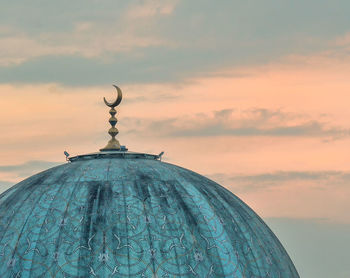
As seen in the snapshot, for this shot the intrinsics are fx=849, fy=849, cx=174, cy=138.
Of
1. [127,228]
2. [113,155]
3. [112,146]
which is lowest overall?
[127,228]

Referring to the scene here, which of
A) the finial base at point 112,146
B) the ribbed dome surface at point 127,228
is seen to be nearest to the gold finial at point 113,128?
the finial base at point 112,146

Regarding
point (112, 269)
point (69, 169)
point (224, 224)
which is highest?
point (69, 169)

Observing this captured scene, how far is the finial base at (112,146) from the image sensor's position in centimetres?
3519

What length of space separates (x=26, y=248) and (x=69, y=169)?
476 centimetres

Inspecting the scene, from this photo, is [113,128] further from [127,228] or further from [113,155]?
[127,228]

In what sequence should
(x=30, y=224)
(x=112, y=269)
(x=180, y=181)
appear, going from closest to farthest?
(x=112, y=269) → (x=30, y=224) → (x=180, y=181)

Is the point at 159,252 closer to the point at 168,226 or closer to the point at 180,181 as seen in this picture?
the point at 168,226

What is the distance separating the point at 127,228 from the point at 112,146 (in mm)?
6870

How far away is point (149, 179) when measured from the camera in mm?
31953

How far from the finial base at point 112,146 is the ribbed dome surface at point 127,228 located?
1268 millimetres

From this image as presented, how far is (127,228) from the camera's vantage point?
2909 centimetres

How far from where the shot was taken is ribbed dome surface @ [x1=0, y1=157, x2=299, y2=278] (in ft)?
93.1

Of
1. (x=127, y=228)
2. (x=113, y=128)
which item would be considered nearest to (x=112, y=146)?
(x=113, y=128)

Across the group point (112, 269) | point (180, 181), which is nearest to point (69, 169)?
point (180, 181)
